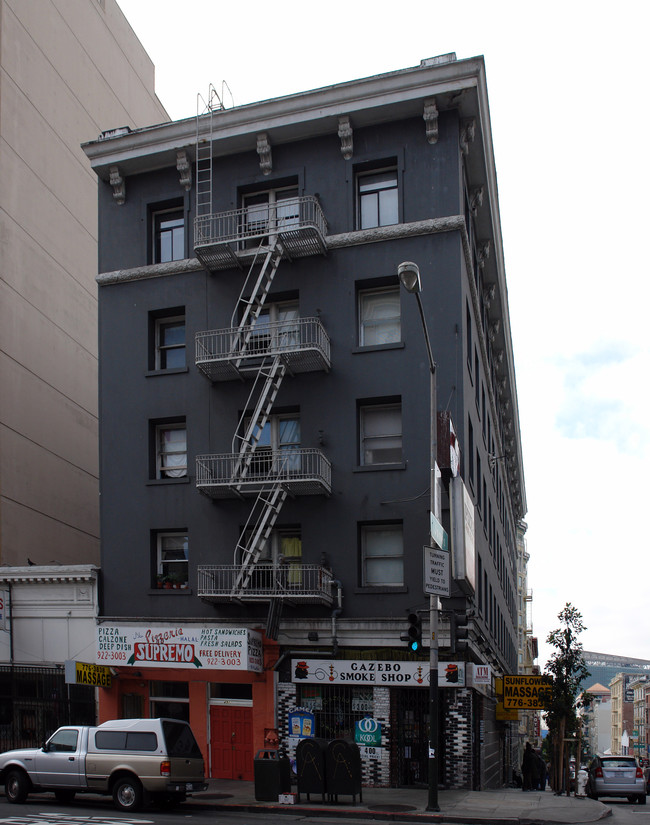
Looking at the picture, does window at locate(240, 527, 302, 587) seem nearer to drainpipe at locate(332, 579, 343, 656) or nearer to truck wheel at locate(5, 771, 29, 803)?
drainpipe at locate(332, 579, 343, 656)

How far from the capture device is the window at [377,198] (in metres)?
27.8

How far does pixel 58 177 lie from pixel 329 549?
2348 centimetres

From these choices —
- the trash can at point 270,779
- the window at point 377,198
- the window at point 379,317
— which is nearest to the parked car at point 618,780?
the trash can at point 270,779

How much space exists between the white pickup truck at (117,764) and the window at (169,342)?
12.4m

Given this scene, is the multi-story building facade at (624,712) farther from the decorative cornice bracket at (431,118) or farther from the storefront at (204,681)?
the decorative cornice bracket at (431,118)

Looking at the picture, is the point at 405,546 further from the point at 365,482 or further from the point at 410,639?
the point at 410,639

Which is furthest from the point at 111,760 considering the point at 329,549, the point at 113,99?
the point at 113,99

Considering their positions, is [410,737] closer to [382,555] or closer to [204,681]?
[382,555]

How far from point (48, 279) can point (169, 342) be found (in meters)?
12.0

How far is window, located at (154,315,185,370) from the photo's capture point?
96.8 feet

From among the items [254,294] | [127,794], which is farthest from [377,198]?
[127,794]

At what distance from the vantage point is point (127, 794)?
64.2 feet

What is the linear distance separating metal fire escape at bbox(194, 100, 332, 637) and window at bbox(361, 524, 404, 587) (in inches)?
50.8

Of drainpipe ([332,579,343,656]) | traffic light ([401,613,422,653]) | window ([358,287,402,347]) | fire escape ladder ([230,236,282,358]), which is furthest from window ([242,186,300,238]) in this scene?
traffic light ([401,613,422,653])
